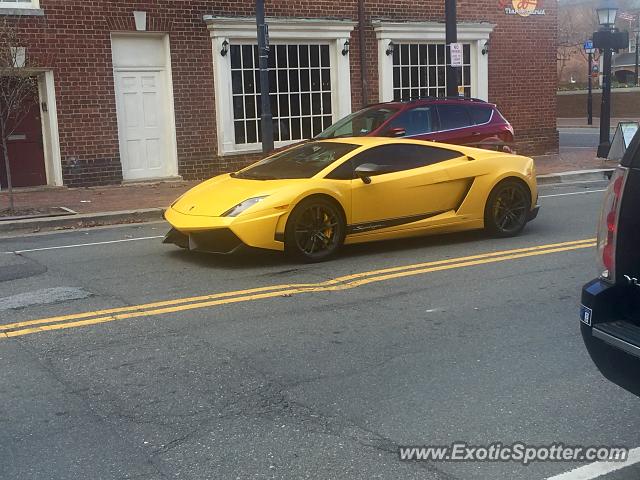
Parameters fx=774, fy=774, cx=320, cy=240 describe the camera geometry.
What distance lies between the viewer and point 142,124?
626 inches

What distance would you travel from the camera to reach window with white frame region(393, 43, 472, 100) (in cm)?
1892

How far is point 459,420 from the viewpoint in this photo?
4.17 m

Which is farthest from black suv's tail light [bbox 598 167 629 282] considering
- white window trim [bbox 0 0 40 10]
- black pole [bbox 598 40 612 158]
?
black pole [bbox 598 40 612 158]

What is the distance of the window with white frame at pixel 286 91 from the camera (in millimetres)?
16766

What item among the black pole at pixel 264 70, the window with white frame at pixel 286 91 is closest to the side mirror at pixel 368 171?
the black pole at pixel 264 70

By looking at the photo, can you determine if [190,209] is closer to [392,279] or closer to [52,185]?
[392,279]

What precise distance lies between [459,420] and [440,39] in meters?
16.5

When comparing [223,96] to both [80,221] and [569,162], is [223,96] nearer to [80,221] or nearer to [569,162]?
[80,221]

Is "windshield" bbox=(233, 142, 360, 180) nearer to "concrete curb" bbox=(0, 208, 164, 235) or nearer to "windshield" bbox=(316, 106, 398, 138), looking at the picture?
"concrete curb" bbox=(0, 208, 164, 235)

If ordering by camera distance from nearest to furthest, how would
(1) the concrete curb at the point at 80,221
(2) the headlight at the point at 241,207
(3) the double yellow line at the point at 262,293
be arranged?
(3) the double yellow line at the point at 262,293 → (2) the headlight at the point at 241,207 → (1) the concrete curb at the point at 80,221

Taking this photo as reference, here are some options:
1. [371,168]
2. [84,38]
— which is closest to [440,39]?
[84,38]

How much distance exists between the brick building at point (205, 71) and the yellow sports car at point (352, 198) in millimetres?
7176

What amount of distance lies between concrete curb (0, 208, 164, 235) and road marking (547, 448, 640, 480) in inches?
365

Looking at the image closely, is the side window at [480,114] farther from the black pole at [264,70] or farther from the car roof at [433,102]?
the black pole at [264,70]
